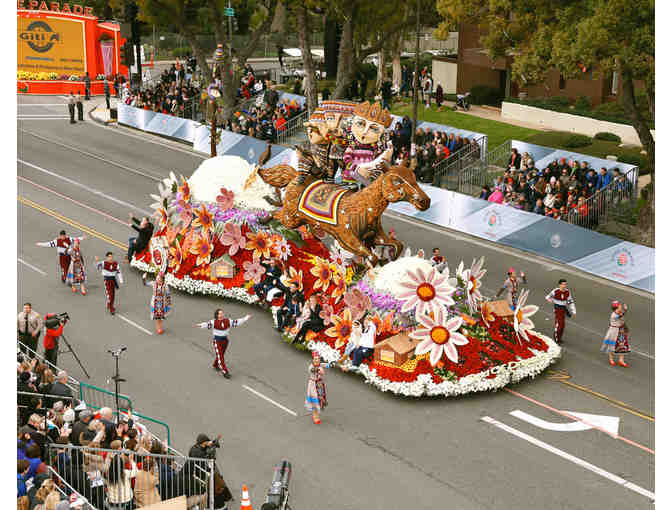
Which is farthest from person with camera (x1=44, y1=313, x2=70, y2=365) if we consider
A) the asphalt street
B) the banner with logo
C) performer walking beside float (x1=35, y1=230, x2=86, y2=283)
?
the banner with logo

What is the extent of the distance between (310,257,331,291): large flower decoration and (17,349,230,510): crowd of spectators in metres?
7.51

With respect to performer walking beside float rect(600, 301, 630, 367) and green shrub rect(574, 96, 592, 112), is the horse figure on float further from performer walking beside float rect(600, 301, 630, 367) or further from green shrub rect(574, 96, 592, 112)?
green shrub rect(574, 96, 592, 112)

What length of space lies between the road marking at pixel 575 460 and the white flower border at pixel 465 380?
0.97 meters

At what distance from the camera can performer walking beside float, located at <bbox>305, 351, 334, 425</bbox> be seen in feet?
61.1

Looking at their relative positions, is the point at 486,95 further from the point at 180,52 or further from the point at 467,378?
the point at 180,52

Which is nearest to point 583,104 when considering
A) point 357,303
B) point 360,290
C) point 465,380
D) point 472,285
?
point 472,285

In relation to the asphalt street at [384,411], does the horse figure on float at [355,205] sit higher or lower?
higher

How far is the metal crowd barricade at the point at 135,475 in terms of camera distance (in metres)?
14.8

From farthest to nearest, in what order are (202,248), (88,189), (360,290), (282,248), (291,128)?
(291,128) < (88,189) < (202,248) < (282,248) < (360,290)

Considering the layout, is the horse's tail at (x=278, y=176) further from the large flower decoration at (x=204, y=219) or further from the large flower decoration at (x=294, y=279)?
the large flower decoration at (x=294, y=279)

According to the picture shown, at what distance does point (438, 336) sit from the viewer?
20.0 metres

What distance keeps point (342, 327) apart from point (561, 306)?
543 cm

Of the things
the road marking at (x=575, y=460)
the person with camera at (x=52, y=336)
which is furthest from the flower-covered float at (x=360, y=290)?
the person with camera at (x=52, y=336)

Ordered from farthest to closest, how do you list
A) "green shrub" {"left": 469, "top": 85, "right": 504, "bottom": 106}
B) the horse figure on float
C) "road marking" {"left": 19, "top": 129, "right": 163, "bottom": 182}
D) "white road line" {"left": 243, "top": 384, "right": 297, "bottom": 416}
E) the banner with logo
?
the banner with logo < "green shrub" {"left": 469, "top": 85, "right": 504, "bottom": 106} < "road marking" {"left": 19, "top": 129, "right": 163, "bottom": 182} < the horse figure on float < "white road line" {"left": 243, "top": 384, "right": 297, "bottom": 416}
